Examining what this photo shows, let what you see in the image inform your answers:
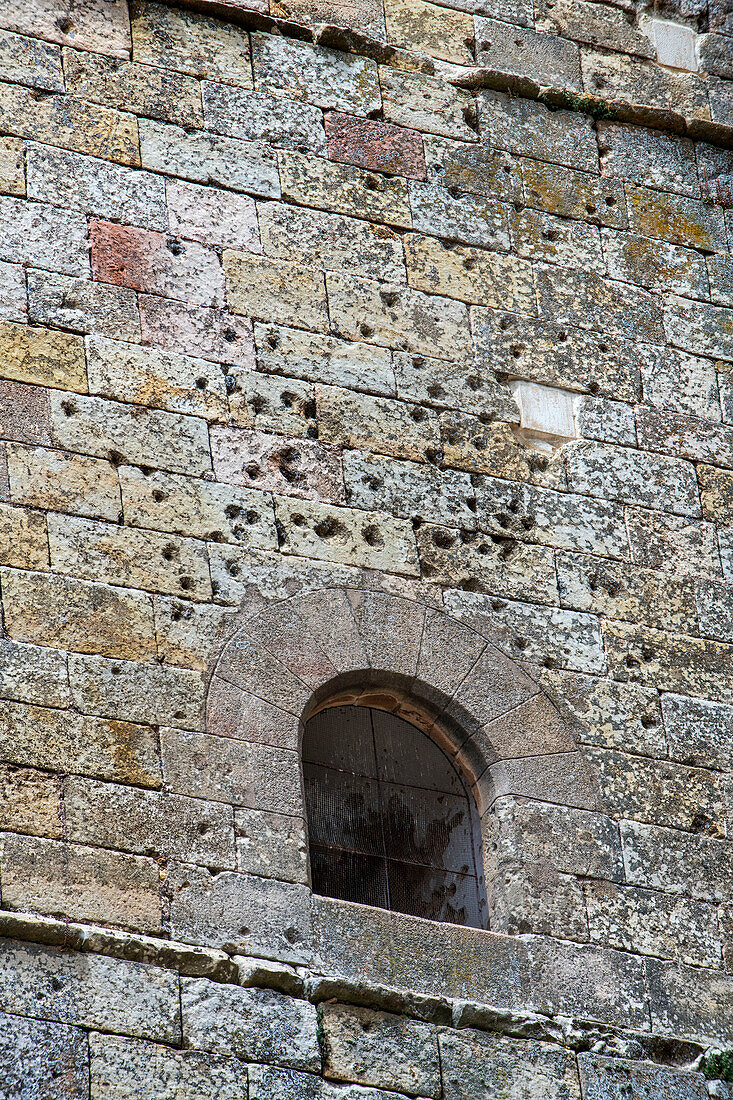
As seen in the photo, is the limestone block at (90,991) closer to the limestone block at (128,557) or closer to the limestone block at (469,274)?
the limestone block at (128,557)

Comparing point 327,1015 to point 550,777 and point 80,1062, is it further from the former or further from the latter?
point 550,777

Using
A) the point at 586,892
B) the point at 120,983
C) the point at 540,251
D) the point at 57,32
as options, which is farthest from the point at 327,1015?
the point at 57,32

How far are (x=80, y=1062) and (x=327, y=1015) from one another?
91 centimetres

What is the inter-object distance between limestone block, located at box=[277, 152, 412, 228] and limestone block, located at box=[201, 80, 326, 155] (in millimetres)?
102

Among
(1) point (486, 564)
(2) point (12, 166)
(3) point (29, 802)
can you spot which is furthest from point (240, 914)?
(2) point (12, 166)

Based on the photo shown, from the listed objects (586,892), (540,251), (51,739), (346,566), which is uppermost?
(540,251)

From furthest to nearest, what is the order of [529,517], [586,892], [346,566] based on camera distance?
[529,517]
[346,566]
[586,892]

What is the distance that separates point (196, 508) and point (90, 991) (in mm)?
2145

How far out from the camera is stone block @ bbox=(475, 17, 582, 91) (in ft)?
30.9

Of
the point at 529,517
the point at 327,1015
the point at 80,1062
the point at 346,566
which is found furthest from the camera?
the point at 529,517

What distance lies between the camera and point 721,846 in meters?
7.31

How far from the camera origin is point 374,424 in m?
7.86

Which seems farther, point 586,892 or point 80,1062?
point 586,892

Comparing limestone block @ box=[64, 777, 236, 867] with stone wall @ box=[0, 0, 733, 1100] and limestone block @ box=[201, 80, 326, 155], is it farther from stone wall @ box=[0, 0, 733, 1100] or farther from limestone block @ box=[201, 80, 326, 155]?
limestone block @ box=[201, 80, 326, 155]
